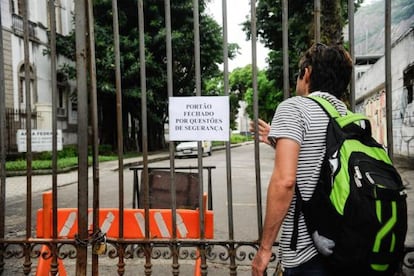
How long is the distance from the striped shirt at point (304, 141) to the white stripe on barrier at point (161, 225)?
132cm

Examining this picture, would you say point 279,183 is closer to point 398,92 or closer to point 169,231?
point 169,231

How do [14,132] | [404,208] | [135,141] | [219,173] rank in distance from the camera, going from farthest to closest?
[135,141] → [14,132] → [219,173] → [404,208]

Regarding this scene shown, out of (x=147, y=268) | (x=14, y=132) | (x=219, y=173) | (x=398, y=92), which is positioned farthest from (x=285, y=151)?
(x=14, y=132)

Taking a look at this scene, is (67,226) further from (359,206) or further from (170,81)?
(359,206)

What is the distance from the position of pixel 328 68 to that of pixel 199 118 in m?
1.01

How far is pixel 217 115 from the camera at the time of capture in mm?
2670

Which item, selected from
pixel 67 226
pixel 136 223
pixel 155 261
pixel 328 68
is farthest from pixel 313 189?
pixel 155 261

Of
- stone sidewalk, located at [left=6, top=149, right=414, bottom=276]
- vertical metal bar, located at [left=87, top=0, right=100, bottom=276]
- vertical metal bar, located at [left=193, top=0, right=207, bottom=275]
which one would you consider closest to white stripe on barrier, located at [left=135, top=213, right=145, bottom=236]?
vertical metal bar, located at [left=87, top=0, right=100, bottom=276]

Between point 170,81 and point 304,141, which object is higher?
point 170,81

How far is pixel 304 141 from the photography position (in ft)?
5.96

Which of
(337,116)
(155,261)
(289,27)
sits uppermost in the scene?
(289,27)

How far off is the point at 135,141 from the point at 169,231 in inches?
910

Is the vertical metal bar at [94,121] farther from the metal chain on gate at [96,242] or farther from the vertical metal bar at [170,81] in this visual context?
the vertical metal bar at [170,81]

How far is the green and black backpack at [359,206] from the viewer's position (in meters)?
1.63
